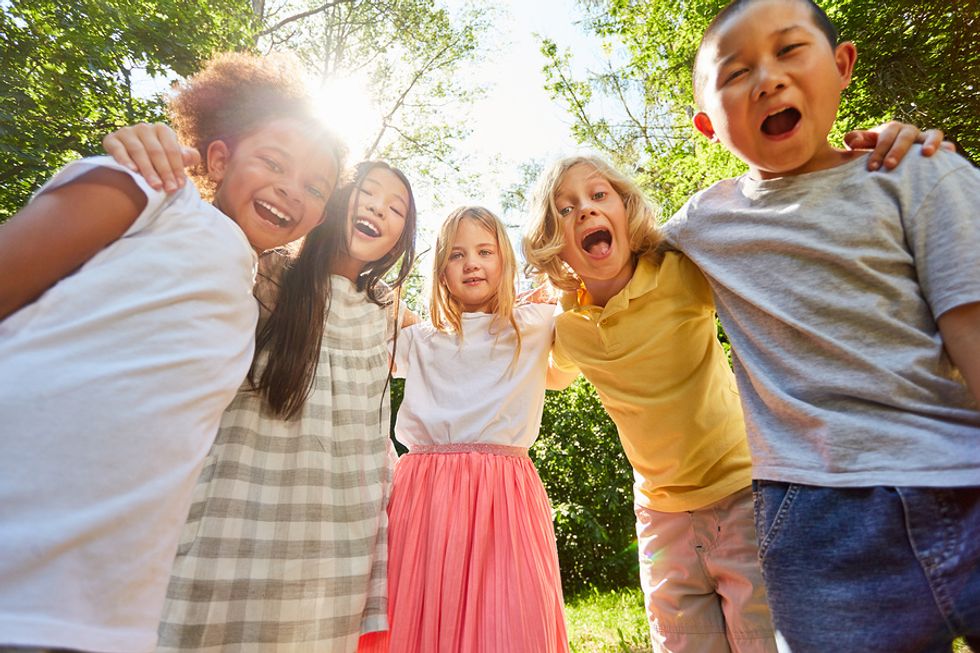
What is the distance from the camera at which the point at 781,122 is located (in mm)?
1489

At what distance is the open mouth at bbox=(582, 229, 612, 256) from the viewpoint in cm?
227

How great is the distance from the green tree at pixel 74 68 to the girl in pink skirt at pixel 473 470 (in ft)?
18.4

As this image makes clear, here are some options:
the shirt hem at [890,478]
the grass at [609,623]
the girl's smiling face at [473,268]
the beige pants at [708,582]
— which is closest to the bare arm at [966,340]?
the shirt hem at [890,478]

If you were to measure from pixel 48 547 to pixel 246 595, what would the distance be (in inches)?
36.9

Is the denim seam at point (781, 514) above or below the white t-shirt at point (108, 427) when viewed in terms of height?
below

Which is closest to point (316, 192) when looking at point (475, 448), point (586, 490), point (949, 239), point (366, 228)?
point (366, 228)

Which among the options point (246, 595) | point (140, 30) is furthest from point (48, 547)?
point (140, 30)

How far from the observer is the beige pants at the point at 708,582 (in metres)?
1.91

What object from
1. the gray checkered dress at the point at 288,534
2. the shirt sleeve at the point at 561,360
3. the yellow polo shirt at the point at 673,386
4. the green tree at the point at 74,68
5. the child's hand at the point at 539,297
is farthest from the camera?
the green tree at the point at 74,68

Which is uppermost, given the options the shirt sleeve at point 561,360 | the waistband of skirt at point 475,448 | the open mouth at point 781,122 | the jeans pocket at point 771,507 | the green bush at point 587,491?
the open mouth at point 781,122

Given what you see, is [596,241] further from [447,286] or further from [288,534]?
Result: [288,534]

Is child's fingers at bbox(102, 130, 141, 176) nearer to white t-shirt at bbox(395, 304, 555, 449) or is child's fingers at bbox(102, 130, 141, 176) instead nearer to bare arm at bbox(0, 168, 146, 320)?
bare arm at bbox(0, 168, 146, 320)

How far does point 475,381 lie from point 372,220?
78cm

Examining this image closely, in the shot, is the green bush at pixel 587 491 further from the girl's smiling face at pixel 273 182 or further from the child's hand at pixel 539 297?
the girl's smiling face at pixel 273 182
